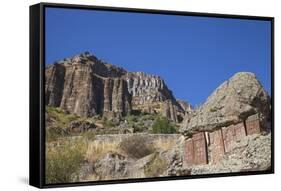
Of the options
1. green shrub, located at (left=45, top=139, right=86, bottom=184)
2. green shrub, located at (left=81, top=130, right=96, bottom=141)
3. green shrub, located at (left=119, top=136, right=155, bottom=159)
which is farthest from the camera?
green shrub, located at (left=119, top=136, right=155, bottom=159)

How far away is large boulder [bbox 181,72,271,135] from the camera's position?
27.6 ft

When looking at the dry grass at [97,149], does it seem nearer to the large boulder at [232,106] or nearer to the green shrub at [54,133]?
the green shrub at [54,133]

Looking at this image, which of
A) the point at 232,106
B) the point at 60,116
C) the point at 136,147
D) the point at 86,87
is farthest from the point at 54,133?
the point at 232,106

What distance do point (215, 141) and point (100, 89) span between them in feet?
5.05

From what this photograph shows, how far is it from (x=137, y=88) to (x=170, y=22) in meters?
0.80

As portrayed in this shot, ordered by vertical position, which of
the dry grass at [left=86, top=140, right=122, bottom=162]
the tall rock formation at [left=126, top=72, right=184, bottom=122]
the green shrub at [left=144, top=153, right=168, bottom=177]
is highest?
the tall rock formation at [left=126, top=72, right=184, bottom=122]

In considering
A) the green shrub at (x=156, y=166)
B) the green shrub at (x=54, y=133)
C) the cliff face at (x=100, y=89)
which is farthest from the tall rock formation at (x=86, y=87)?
the green shrub at (x=156, y=166)

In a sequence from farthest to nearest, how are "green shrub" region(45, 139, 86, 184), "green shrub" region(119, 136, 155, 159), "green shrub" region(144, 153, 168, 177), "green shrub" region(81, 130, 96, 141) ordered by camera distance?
1. "green shrub" region(144, 153, 168, 177)
2. "green shrub" region(119, 136, 155, 159)
3. "green shrub" region(81, 130, 96, 141)
4. "green shrub" region(45, 139, 86, 184)

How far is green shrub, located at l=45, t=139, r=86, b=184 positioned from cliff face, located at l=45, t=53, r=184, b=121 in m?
0.34

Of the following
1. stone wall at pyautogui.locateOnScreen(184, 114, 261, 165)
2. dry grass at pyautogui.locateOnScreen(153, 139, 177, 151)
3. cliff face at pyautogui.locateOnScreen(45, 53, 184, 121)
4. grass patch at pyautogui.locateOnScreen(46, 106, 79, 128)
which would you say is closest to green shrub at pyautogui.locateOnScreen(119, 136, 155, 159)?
dry grass at pyautogui.locateOnScreen(153, 139, 177, 151)

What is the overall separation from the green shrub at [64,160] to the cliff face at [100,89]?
335 mm

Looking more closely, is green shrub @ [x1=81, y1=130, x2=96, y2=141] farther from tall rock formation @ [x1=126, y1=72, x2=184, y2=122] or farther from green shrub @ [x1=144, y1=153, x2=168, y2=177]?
green shrub @ [x1=144, y1=153, x2=168, y2=177]

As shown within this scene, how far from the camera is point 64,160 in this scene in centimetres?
764

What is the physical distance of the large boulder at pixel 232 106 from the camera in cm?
842
